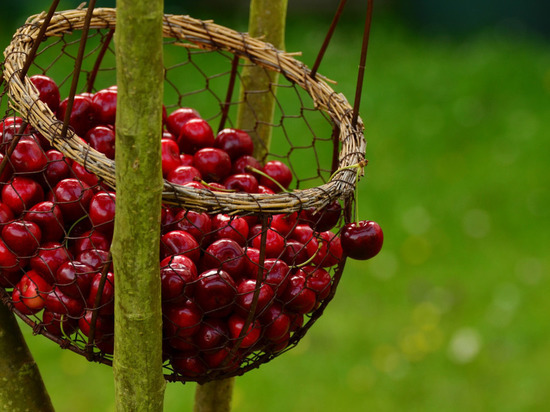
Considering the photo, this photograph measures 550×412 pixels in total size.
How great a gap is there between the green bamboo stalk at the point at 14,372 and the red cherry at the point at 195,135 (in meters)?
0.48

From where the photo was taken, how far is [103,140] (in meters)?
1.27

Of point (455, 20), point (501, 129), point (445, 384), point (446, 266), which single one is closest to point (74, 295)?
point (445, 384)

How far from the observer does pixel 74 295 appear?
3.61ft

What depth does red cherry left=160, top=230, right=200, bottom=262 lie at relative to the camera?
113 cm

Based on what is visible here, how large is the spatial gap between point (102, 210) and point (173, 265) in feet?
0.46

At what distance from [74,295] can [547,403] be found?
205cm

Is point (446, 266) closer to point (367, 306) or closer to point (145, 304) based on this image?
point (367, 306)

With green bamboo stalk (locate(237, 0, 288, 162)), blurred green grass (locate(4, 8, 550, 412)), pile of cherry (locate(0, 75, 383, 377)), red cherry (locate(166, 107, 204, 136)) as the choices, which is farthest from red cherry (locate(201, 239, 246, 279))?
blurred green grass (locate(4, 8, 550, 412))

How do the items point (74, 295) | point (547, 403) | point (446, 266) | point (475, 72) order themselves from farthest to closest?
point (475, 72) → point (446, 266) → point (547, 403) → point (74, 295)

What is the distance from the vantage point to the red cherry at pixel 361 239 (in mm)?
1143

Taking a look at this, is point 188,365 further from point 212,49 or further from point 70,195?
point 212,49

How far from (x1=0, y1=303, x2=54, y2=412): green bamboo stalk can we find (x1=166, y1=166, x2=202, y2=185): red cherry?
36 cm

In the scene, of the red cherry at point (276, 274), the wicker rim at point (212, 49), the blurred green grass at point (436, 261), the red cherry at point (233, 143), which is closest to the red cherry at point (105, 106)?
the wicker rim at point (212, 49)

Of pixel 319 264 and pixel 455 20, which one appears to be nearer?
pixel 319 264
